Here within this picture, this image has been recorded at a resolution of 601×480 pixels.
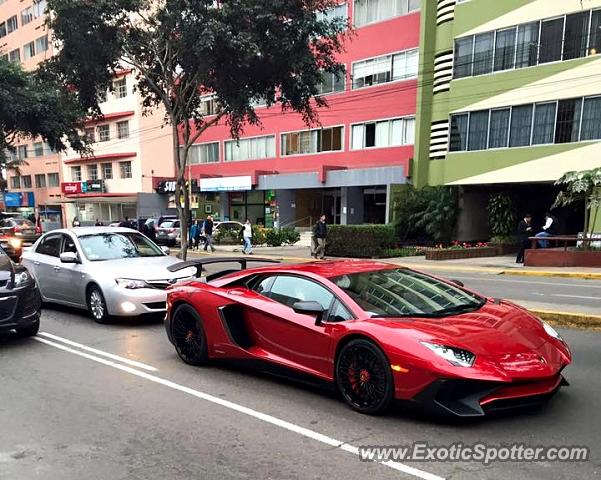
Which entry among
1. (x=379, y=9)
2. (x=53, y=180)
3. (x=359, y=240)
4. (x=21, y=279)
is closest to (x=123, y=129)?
(x=53, y=180)

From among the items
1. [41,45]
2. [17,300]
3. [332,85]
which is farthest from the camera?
[41,45]

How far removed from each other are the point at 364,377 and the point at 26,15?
217ft

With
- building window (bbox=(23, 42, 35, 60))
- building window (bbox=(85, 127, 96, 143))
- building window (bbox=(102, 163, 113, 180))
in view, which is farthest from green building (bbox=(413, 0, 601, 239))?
building window (bbox=(23, 42, 35, 60))

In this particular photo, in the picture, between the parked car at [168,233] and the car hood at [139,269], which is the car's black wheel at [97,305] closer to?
the car hood at [139,269]

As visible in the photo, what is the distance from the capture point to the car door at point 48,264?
923cm

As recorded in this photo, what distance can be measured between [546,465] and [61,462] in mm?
3413

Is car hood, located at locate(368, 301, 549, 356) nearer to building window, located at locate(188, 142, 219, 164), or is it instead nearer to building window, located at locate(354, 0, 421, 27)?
building window, located at locate(354, 0, 421, 27)

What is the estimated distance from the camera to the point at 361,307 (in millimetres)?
4652

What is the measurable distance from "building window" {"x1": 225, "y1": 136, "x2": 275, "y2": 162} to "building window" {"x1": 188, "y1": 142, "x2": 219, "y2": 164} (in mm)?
1459

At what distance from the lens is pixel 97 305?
27.3 ft

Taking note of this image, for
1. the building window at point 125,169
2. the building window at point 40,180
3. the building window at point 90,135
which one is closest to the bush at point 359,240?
the building window at point 90,135

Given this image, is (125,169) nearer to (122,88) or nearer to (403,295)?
(122,88)

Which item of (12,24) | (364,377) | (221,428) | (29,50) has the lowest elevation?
(221,428)

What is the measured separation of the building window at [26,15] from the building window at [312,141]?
1569 inches
